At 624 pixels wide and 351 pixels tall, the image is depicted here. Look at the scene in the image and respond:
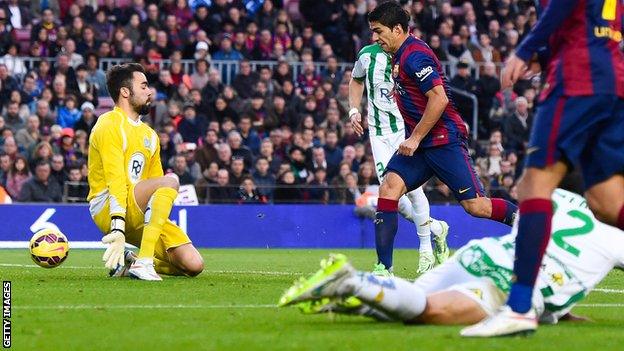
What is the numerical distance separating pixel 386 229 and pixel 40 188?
1055 centimetres

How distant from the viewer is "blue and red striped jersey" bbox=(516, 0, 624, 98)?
6820 millimetres

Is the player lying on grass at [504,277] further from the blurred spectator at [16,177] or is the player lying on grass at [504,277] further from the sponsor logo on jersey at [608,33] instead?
the blurred spectator at [16,177]

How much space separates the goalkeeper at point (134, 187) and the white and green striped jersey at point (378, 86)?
271cm

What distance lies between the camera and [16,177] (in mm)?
21047

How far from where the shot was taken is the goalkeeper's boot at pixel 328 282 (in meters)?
6.68

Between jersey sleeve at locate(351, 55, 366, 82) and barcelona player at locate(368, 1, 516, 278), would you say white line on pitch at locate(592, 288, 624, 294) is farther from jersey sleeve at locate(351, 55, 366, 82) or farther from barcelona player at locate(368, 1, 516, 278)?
jersey sleeve at locate(351, 55, 366, 82)

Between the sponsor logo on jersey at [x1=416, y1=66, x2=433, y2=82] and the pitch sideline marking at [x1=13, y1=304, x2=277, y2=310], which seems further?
the sponsor logo on jersey at [x1=416, y1=66, x2=433, y2=82]

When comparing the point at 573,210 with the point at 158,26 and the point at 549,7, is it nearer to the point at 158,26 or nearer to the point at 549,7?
the point at 549,7

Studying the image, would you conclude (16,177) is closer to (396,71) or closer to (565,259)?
(396,71)

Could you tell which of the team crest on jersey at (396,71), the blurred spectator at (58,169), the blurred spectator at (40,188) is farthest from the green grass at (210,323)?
the blurred spectator at (58,169)

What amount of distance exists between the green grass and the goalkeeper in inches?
10.9

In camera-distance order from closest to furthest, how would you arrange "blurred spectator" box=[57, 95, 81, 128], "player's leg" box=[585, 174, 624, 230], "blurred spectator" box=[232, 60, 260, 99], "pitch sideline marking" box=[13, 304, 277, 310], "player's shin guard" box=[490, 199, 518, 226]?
"player's leg" box=[585, 174, 624, 230] → "pitch sideline marking" box=[13, 304, 277, 310] → "player's shin guard" box=[490, 199, 518, 226] → "blurred spectator" box=[57, 95, 81, 128] → "blurred spectator" box=[232, 60, 260, 99]

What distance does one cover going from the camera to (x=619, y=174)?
23.5 feet

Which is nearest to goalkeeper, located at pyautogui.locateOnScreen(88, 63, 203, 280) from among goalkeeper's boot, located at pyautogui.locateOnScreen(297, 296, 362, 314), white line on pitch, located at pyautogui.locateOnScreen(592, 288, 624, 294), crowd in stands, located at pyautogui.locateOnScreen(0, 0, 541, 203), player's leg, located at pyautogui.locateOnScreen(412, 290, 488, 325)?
white line on pitch, located at pyautogui.locateOnScreen(592, 288, 624, 294)
